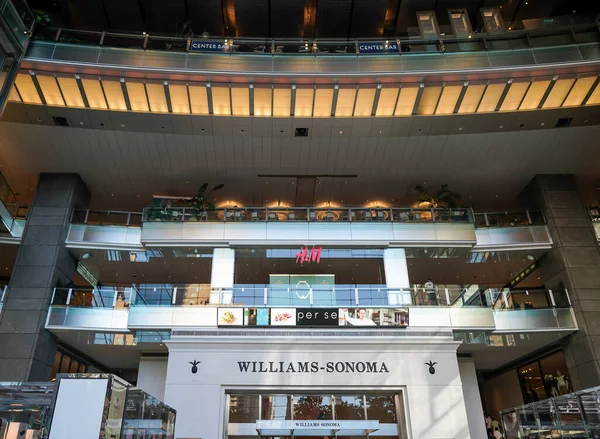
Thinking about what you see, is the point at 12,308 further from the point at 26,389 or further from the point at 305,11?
the point at 305,11

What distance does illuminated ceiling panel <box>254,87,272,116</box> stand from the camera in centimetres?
1454

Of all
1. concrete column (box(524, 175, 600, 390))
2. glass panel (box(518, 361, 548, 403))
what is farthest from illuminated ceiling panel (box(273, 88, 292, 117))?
glass panel (box(518, 361, 548, 403))

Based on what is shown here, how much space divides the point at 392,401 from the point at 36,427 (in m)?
9.58

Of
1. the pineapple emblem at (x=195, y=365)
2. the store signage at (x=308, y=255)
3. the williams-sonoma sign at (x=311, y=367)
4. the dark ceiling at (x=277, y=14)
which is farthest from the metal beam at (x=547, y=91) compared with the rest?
the pineapple emblem at (x=195, y=365)

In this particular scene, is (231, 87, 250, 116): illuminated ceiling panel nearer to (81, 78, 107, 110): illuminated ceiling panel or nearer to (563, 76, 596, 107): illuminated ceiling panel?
(81, 78, 107, 110): illuminated ceiling panel

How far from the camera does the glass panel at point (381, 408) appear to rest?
13.1 meters

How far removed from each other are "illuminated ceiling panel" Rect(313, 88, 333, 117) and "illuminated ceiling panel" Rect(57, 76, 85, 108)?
785 cm

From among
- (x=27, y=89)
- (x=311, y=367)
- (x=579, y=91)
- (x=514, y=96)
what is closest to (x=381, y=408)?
(x=311, y=367)

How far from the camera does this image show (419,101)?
48.5 ft

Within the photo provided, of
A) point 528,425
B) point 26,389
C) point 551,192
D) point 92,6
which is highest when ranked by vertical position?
point 92,6

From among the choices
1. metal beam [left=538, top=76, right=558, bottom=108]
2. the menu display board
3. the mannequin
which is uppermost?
metal beam [left=538, top=76, right=558, bottom=108]

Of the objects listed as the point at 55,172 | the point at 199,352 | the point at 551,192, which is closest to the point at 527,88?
the point at 551,192

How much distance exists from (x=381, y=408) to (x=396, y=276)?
4.43m

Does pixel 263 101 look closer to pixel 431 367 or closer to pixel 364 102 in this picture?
pixel 364 102
